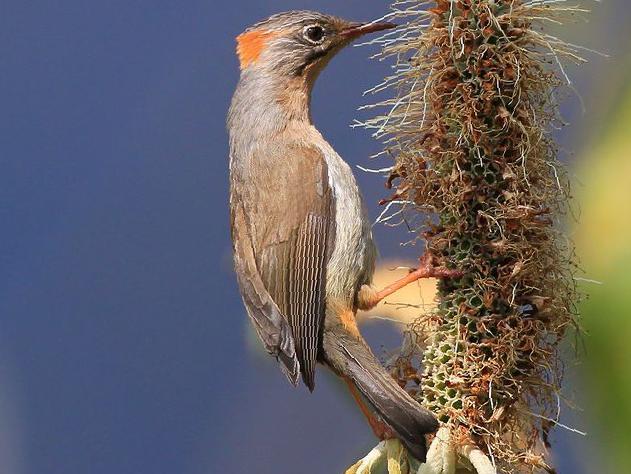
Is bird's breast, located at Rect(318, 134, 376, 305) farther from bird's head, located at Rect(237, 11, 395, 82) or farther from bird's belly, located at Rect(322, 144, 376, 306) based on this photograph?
bird's head, located at Rect(237, 11, 395, 82)

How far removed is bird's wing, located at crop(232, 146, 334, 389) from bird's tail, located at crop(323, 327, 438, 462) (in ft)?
0.26

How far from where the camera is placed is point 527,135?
292 centimetres

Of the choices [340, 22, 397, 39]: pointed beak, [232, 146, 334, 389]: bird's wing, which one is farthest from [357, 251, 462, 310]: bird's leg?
[340, 22, 397, 39]: pointed beak

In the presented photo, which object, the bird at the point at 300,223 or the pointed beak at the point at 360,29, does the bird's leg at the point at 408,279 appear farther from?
the pointed beak at the point at 360,29

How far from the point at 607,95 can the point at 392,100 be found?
70 cm

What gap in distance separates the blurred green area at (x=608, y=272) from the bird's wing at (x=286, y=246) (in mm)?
1015

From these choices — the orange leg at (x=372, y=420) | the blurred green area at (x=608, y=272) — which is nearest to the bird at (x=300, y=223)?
the orange leg at (x=372, y=420)

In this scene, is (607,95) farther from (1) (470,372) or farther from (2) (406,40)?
(1) (470,372)

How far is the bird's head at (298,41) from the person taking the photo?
425cm

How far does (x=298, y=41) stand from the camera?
4305mm

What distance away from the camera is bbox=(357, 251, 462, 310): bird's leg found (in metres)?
3.11

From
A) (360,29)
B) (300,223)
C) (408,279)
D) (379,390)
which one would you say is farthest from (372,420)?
(360,29)

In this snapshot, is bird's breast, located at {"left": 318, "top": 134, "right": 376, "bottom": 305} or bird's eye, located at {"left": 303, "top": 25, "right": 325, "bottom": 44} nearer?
bird's breast, located at {"left": 318, "top": 134, "right": 376, "bottom": 305}

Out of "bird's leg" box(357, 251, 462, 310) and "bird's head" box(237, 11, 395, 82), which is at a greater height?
"bird's head" box(237, 11, 395, 82)
